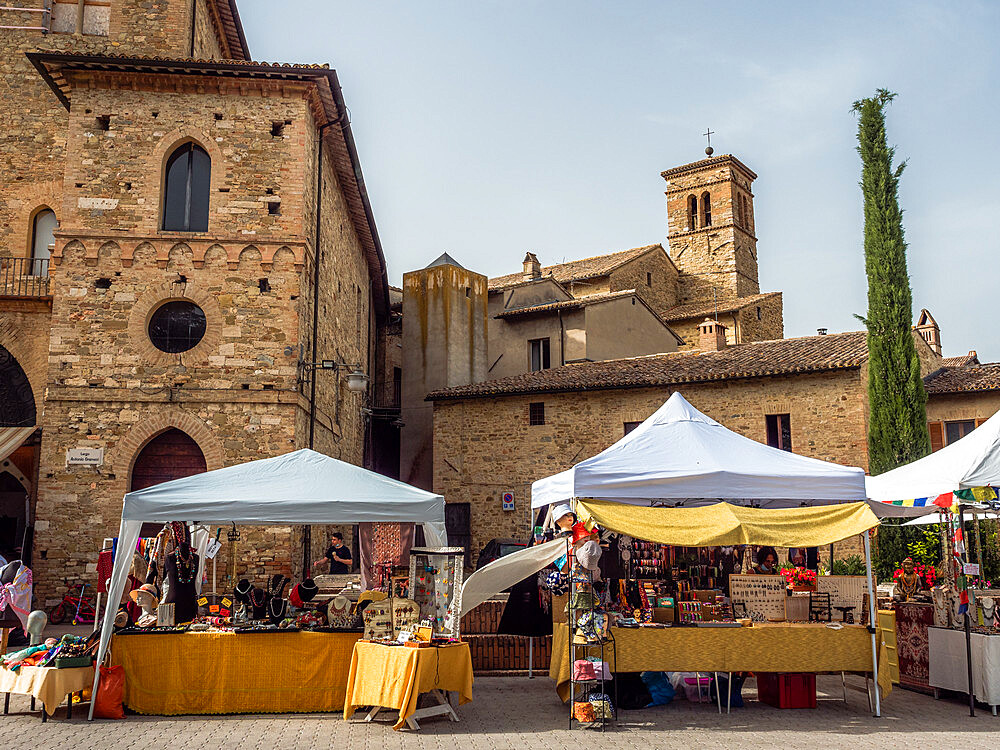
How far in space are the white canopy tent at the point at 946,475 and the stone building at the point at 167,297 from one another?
8.77 metres

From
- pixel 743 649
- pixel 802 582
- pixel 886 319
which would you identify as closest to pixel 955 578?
pixel 802 582

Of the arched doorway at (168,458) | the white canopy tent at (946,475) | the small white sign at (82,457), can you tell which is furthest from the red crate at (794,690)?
the small white sign at (82,457)

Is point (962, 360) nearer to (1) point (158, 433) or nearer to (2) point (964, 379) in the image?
(2) point (964, 379)

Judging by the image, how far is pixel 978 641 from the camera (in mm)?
8625

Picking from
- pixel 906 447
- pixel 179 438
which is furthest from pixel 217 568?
pixel 906 447

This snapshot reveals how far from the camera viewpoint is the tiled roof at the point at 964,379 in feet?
68.9

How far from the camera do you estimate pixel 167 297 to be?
14625 mm

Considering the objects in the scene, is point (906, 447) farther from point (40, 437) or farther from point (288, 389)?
point (40, 437)

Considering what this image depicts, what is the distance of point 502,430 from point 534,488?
11.9m

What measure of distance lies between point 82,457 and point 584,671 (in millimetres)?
9739

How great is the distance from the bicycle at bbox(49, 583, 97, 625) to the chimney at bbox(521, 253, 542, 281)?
20485mm

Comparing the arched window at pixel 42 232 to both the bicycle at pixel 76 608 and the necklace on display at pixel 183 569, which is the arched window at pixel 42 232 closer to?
the bicycle at pixel 76 608

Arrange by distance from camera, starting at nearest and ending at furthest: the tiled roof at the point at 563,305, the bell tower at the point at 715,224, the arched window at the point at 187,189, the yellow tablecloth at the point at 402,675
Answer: the yellow tablecloth at the point at 402,675
the arched window at the point at 187,189
the tiled roof at the point at 563,305
the bell tower at the point at 715,224

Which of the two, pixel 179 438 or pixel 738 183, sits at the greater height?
pixel 738 183
